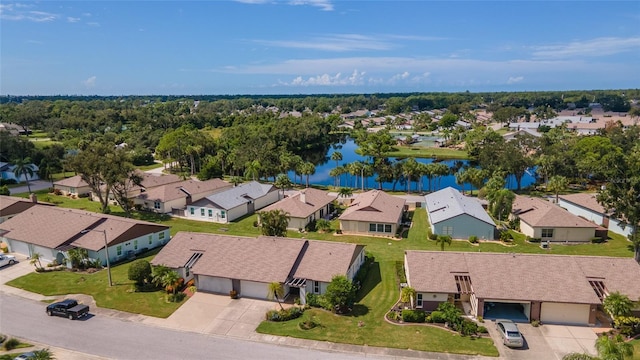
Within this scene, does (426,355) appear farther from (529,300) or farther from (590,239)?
(590,239)

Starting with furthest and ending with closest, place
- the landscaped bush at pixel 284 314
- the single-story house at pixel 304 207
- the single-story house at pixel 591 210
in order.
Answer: the single-story house at pixel 304 207
the single-story house at pixel 591 210
the landscaped bush at pixel 284 314

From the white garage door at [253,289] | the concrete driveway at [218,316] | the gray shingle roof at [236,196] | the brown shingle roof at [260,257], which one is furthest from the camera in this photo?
the gray shingle roof at [236,196]

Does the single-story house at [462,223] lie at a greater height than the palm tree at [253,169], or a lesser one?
lesser

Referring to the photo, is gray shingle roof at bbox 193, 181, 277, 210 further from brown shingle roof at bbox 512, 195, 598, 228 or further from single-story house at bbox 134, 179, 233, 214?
brown shingle roof at bbox 512, 195, 598, 228

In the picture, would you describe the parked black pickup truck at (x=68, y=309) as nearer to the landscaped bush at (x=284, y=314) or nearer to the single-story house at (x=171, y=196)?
the landscaped bush at (x=284, y=314)

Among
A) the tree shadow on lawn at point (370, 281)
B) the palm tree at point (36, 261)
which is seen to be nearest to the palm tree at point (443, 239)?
the tree shadow on lawn at point (370, 281)

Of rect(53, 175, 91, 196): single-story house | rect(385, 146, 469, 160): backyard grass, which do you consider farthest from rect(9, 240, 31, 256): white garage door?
rect(385, 146, 469, 160): backyard grass

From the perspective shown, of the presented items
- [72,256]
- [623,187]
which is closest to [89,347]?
[72,256]
